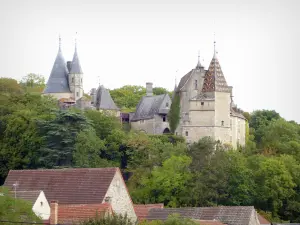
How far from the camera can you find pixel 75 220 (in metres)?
56.2

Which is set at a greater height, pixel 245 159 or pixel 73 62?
pixel 73 62

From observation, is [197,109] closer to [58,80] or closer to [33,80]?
[58,80]

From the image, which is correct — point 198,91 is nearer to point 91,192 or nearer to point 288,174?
point 288,174

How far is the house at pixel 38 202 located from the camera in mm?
58628

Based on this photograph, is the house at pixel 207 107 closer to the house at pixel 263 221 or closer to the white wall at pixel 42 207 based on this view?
the house at pixel 263 221

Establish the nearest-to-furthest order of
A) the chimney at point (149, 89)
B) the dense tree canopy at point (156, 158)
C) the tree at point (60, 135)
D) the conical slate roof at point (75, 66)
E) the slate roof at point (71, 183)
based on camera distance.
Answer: the slate roof at point (71, 183) < the dense tree canopy at point (156, 158) < the tree at point (60, 135) < the chimney at point (149, 89) < the conical slate roof at point (75, 66)

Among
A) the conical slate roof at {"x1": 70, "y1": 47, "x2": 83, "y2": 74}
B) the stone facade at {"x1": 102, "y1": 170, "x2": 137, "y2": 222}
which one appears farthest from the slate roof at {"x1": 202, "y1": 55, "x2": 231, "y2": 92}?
the stone facade at {"x1": 102, "y1": 170, "x2": 137, "y2": 222}

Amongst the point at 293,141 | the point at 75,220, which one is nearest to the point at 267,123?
the point at 293,141

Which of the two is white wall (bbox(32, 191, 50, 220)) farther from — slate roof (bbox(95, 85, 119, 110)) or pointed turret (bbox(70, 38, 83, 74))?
pointed turret (bbox(70, 38, 83, 74))

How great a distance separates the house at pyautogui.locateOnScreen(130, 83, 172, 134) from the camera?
105 m

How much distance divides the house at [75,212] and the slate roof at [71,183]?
438 cm

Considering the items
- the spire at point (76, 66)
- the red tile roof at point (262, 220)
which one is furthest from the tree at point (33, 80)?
the red tile roof at point (262, 220)

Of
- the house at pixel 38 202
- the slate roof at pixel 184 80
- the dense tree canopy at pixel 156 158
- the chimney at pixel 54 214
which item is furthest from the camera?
the slate roof at pixel 184 80

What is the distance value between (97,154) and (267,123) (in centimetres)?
3683
